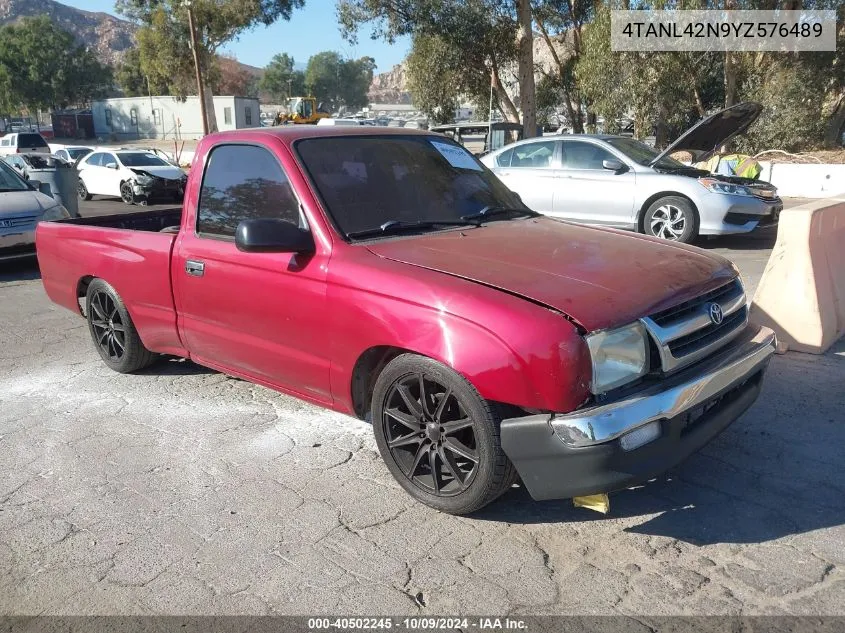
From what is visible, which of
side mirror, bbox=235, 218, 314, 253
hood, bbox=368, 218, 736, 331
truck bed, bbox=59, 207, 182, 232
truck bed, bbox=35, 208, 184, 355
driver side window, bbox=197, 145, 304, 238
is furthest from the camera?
truck bed, bbox=59, 207, 182, 232

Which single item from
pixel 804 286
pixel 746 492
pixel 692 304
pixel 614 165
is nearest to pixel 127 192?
pixel 614 165

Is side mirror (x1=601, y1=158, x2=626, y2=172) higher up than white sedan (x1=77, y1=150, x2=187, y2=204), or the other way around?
white sedan (x1=77, y1=150, x2=187, y2=204)

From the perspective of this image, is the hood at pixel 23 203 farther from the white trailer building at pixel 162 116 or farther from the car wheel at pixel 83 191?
the white trailer building at pixel 162 116

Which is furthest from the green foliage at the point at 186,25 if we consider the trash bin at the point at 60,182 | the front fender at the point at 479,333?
the front fender at the point at 479,333

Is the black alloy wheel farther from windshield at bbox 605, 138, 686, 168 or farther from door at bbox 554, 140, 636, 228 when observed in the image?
windshield at bbox 605, 138, 686, 168

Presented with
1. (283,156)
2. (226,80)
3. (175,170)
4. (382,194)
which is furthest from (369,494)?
(226,80)

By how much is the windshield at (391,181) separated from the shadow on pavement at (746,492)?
1580 millimetres

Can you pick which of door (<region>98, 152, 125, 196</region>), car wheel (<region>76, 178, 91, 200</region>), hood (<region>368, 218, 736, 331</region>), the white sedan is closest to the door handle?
hood (<region>368, 218, 736, 331</region>)

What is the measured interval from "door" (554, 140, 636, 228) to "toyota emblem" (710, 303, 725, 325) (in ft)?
24.2

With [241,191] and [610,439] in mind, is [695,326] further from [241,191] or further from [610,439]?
[241,191]

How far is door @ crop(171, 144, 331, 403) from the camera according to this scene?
3.79 meters

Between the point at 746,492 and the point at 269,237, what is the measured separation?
2.59m

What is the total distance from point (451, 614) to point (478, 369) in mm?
932

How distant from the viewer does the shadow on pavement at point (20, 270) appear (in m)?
9.77
